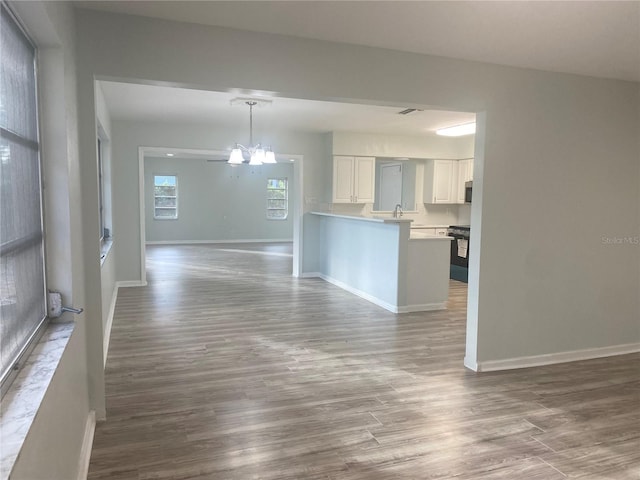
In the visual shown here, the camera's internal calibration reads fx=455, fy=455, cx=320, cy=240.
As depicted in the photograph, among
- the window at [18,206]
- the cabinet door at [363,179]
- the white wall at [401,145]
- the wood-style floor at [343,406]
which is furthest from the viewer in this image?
the cabinet door at [363,179]

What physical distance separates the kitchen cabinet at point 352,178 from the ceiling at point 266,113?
0.52 metres

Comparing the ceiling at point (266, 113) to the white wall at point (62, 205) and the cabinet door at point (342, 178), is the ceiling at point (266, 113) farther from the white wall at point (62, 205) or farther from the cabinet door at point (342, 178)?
the white wall at point (62, 205)

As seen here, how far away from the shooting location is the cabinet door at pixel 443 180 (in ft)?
27.1

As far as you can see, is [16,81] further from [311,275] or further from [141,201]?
[311,275]

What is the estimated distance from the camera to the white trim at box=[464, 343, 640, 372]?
12.0 ft

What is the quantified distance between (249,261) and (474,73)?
6.91 meters

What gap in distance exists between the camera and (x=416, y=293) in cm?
558

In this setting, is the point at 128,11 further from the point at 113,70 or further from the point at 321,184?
the point at 321,184

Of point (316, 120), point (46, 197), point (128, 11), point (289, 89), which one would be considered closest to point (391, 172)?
point (316, 120)

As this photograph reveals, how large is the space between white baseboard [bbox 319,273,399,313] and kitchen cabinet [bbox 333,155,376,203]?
131cm

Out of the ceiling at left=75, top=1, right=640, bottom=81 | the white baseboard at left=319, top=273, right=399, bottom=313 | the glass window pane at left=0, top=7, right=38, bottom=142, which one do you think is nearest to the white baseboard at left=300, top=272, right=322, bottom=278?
the white baseboard at left=319, top=273, right=399, bottom=313

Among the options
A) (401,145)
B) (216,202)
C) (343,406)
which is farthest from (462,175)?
(216,202)

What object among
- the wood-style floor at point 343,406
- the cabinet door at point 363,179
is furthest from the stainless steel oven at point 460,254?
the wood-style floor at point 343,406

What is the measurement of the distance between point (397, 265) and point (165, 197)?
871cm
